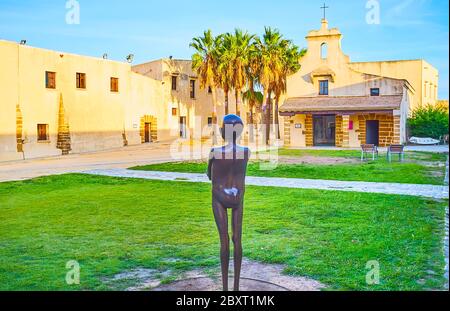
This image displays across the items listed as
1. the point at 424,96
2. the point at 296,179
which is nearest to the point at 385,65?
the point at 424,96

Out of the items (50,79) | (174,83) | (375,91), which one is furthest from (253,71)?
(50,79)

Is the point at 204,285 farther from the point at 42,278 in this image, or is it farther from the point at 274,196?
the point at 274,196

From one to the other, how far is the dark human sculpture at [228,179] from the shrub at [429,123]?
33.4 meters

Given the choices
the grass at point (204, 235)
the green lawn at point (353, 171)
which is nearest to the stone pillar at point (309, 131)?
the green lawn at point (353, 171)

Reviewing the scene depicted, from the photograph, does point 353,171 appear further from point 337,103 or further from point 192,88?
point 192,88

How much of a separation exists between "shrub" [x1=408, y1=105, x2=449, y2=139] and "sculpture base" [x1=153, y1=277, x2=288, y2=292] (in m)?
33.2

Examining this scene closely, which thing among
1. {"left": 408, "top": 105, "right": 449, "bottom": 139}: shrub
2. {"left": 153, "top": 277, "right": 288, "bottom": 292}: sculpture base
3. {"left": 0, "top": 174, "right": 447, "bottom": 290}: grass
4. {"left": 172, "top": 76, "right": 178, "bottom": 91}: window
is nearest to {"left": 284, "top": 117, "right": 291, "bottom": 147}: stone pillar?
{"left": 408, "top": 105, "right": 449, "bottom": 139}: shrub

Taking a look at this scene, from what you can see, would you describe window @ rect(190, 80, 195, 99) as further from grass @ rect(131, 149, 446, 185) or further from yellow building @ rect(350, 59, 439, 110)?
grass @ rect(131, 149, 446, 185)

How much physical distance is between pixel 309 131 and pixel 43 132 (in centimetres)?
1820

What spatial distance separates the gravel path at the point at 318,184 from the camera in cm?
1291

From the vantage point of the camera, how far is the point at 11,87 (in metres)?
26.1

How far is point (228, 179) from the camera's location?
5.34 meters

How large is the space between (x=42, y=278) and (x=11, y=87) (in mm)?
22813

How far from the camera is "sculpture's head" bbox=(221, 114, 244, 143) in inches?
207
